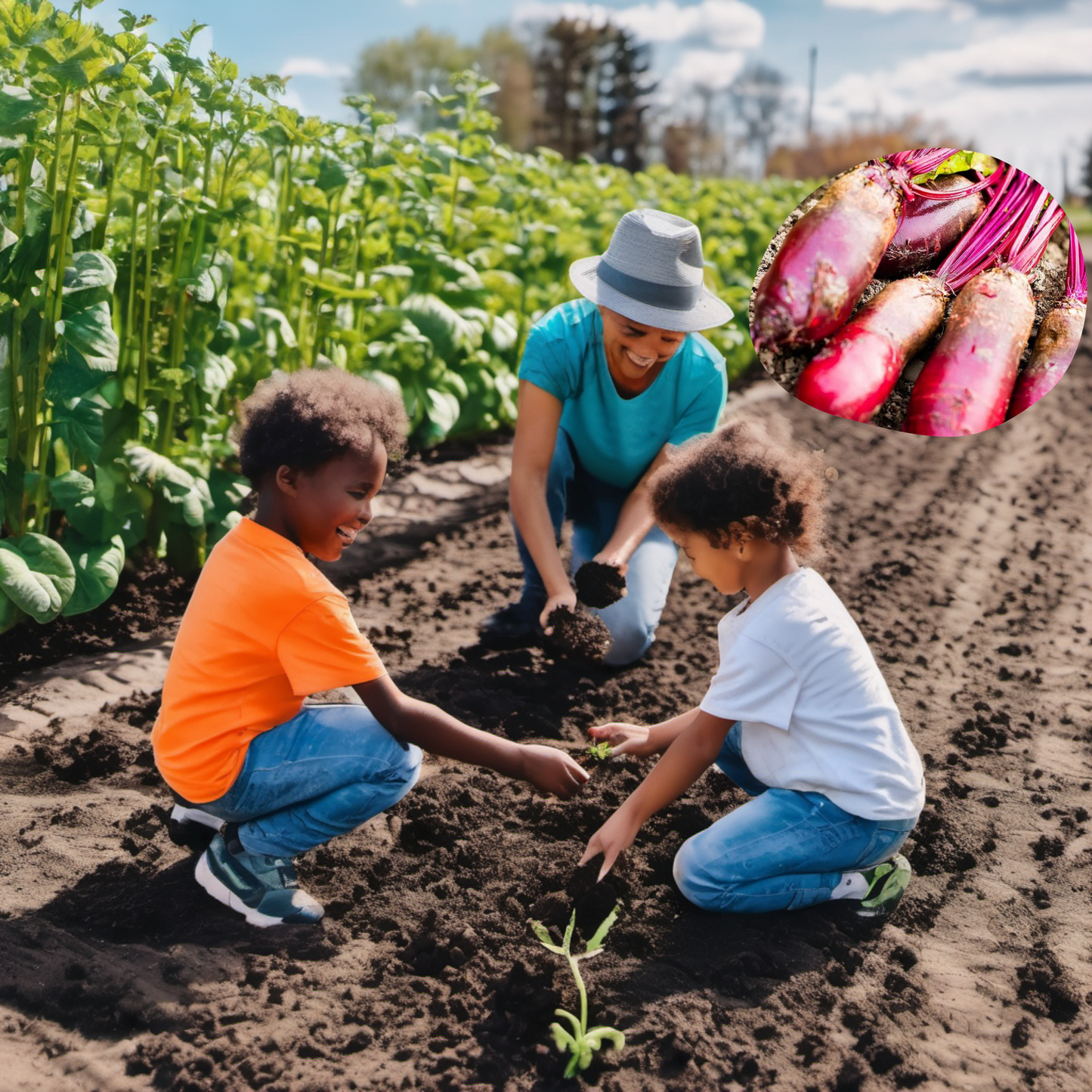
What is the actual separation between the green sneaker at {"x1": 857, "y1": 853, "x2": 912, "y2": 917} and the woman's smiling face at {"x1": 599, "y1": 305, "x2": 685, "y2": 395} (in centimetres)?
148

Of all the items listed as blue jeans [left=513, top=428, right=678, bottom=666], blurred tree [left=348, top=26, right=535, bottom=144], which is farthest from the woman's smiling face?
blurred tree [left=348, top=26, right=535, bottom=144]

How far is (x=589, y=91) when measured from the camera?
4278cm

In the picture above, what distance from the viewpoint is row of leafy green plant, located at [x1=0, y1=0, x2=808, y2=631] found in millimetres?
3033

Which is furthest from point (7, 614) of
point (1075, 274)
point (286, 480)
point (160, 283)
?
point (1075, 274)

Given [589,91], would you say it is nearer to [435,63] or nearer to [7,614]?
[435,63]

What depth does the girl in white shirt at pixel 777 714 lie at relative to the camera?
227 centimetres

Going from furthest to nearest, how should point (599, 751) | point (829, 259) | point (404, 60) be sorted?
point (404, 60) < point (599, 751) < point (829, 259)

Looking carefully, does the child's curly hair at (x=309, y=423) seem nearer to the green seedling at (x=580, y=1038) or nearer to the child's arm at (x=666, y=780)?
the child's arm at (x=666, y=780)

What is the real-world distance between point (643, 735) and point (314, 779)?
0.74 metres

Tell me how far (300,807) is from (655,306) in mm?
1631

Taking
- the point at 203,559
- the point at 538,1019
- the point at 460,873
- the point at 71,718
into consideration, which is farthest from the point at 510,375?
the point at 538,1019

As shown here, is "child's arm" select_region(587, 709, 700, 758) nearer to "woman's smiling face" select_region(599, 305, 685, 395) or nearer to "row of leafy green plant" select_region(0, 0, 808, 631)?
"woman's smiling face" select_region(599, 305, 685, 395)

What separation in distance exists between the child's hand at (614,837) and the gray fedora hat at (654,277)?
140 centimetres

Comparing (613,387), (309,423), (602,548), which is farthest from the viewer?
(602,548)
